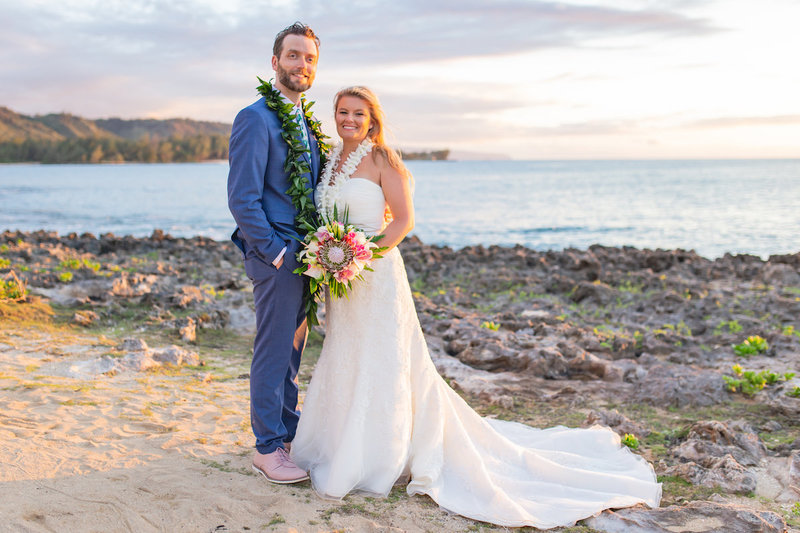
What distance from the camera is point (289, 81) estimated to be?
14.2 ft

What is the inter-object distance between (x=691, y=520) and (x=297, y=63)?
395 centimetres

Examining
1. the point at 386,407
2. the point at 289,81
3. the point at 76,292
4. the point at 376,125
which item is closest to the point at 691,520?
the point at 386,407

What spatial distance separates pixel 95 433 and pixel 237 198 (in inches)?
91.0

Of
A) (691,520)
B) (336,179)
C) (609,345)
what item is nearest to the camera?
(691,520)

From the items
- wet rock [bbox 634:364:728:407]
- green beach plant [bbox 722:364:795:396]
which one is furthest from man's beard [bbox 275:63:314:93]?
green beach plant [bbox 722:364:795:396]

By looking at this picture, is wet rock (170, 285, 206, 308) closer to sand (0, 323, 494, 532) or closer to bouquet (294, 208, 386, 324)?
sand (0, 323, 494, 532)

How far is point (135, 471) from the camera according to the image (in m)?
4.24

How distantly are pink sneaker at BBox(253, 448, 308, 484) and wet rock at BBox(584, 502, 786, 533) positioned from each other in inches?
77.5

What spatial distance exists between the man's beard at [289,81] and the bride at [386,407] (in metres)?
0.25

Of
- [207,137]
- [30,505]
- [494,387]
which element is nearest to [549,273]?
[494,387]

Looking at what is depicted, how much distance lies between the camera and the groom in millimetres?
4105

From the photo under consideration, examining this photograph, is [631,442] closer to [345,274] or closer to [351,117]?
[345,274]

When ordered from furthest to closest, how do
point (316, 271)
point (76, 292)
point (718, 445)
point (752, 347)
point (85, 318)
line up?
point (76, 292) < point (85, 318) < point (752, 347) < point (718, 445) < point (316, 271)

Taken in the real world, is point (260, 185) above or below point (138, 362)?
above
